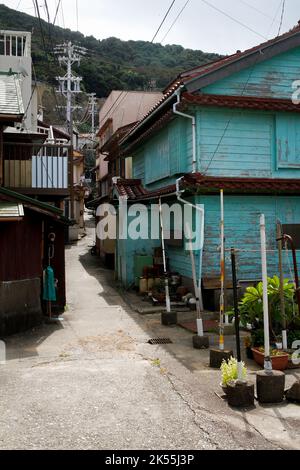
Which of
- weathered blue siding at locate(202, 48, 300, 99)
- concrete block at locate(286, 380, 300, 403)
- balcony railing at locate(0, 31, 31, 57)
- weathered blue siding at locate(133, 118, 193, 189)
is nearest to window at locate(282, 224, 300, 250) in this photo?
Answer: weathered blue siding at locate(133, 118, 193, 189)

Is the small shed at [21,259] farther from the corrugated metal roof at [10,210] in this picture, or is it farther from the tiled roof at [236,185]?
the tiled roof at [236,185]

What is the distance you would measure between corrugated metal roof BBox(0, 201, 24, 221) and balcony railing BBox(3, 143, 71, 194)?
364cm

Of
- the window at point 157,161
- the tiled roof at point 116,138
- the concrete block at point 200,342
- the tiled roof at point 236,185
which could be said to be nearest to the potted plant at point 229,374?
the concrete block at point 200,342

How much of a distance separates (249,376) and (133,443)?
10.0 ft

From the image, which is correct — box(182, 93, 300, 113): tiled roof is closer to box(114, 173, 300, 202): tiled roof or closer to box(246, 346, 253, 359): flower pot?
box(114, 173, 300, 202): tiled roof

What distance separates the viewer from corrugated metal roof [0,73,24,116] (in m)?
11.6

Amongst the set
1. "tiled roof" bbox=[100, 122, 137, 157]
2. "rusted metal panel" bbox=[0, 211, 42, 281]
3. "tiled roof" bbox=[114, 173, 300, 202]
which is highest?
"tiled roof" bbox=[100, 122, 137, 157]

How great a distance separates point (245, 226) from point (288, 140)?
3178 mm

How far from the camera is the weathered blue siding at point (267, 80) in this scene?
13664mm

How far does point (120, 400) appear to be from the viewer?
6098 millimetres

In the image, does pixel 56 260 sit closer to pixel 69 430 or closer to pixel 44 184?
pixel 44 184

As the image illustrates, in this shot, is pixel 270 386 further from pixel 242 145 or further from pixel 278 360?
pixel 242 145
